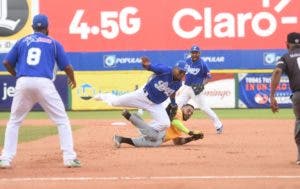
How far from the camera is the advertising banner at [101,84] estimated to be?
3016 cm

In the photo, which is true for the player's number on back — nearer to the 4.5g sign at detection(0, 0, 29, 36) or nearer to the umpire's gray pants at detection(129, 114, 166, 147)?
the umpire's gray pants at detection(129, 114, 166, 147)

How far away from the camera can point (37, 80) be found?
10352 mm

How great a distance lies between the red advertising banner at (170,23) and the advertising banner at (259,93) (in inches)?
197

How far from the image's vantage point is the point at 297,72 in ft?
35.5

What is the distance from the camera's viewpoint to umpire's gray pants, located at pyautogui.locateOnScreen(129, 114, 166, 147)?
13.9 m

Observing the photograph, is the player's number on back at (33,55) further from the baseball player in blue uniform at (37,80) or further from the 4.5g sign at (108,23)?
the 4.5g sign at (108,23)

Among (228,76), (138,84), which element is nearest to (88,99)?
(138,84)

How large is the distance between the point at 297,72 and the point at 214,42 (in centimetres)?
2463

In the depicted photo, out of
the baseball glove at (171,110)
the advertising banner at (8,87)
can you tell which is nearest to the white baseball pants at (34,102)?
the baseball glove at (171,110)

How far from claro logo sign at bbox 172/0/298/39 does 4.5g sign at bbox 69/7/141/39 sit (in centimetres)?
193

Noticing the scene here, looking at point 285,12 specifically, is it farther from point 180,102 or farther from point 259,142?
point 259,142

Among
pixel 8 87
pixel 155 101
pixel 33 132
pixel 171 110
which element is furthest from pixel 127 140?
pixel 8 87

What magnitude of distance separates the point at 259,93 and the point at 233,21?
6081mm

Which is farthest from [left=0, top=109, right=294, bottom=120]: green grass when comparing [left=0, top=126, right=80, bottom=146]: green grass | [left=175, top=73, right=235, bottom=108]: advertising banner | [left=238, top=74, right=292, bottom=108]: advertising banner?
[left=0, top=126, right=80, bottom=146]: green grass
